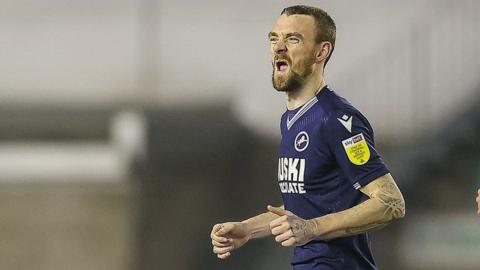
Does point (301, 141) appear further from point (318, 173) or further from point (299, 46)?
point (299, 46)

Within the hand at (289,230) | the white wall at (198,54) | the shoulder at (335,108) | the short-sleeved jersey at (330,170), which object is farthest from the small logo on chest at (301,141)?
the white wall at (198,54)

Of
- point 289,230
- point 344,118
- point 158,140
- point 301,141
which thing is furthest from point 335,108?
point 158,140

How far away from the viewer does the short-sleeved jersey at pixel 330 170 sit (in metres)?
2.87

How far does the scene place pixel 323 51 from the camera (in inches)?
123

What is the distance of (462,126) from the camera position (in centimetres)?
743

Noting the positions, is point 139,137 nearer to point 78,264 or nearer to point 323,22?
point 78,264

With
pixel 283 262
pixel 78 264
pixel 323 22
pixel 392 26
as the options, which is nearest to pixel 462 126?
pixel 392 26

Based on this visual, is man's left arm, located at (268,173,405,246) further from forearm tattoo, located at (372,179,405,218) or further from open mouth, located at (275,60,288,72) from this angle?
open mouth, located at (275,60,288,72)

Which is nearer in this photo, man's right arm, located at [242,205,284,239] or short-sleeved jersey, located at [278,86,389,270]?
short-sleeved jersey, located at [278,86,389,270]

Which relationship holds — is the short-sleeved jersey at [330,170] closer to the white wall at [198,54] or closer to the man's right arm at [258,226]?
the man's right arm at [258,226]

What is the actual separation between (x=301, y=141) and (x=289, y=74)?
0.22 m

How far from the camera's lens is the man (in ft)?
9.19

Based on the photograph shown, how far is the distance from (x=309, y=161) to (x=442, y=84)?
15.3 ft

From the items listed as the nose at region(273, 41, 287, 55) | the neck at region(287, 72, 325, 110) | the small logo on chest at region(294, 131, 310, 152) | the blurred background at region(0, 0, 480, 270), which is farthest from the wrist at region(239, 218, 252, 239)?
the blurred background at region(0, 0, 480, 270)
